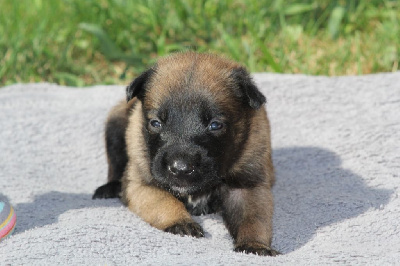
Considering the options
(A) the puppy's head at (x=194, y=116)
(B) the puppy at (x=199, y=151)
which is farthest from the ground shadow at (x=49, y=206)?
(A) the puppy's head at (x=194, y=116)

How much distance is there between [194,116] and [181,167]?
336 mm

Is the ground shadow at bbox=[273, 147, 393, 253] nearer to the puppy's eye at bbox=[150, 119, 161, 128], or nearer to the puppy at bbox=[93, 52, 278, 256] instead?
the puppy at bbox=[93, 52, 278, 256]

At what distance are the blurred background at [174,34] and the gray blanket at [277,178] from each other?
89cm

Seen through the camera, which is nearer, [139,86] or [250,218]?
[250,218]

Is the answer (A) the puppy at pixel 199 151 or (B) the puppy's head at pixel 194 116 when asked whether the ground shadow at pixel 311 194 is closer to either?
(A) the puppy at pixel 199 151

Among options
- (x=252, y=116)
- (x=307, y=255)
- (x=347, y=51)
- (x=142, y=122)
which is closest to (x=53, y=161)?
(x=142, y=122)

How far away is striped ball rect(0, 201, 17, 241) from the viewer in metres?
3.63

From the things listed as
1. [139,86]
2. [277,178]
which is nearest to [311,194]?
[277,178]

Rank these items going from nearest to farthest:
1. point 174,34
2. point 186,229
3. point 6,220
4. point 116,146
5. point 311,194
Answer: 1. point 6,220
2. point 186,229
3. point 311,194
4. point 116,146
5. point 174,34

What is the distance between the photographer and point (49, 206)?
441cm

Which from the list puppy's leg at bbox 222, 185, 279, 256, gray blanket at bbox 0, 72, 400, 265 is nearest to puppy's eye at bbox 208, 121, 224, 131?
puppy's leg at bbox 222, 185, 279, 256

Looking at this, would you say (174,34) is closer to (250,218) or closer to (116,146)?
(116,146)

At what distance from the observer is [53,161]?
18.1ft

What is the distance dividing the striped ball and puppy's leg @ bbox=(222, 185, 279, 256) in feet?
4.08
